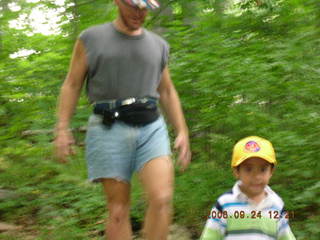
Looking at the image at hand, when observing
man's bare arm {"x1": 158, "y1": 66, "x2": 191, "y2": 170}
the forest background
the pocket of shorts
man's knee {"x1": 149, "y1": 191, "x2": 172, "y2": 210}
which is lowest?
the forest background

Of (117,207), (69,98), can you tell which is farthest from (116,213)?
(69,98)

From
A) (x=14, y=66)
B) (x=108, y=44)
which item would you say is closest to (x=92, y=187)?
(x=14, y=66)

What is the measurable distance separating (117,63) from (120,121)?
0.42 metres

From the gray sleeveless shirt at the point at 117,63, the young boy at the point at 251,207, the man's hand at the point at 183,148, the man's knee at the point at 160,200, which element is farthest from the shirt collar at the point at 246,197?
the gray sleeveless shirt at the point at 117,63

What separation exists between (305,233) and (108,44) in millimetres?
2451

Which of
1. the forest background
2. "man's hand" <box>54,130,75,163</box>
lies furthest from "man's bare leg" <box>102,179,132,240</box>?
the forest background

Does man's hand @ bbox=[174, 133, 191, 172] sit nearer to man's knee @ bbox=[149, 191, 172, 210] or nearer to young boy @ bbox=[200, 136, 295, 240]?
man's knee @ bbox=[149, 191, 172, 210]

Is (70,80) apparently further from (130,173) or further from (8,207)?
(8,207)

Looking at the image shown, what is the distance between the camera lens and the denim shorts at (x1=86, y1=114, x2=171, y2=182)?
12.6 ft

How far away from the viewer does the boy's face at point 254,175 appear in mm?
3066

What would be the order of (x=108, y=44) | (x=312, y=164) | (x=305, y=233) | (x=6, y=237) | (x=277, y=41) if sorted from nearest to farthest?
(x=108, y=44)
(x=305, y=233)
(x=312, y=164)
(x=6, y=237)
(x=277, y=41)

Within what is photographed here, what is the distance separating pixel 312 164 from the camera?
5059 mm

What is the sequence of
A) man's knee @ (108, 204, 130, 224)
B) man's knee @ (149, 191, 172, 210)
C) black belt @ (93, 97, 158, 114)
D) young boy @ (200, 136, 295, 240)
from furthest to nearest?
man's knee @ (108, 204, 130, 224), black belt @ (93, 97, 158, 114), man's knee @ (149, 191, 172, 210), young boy @ (200, 136, 295, 240)

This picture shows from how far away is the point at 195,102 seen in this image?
19.9 feet
